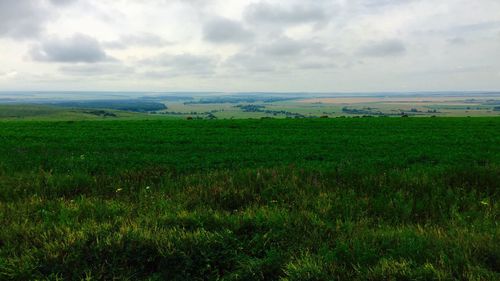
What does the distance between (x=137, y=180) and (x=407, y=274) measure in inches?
262

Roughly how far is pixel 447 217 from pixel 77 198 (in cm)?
709

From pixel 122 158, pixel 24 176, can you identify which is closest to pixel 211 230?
pixel 24 176

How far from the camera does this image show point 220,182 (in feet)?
26.4

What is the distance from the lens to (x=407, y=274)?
3.93 m

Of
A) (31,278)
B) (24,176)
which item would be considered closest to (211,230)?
(31,278)

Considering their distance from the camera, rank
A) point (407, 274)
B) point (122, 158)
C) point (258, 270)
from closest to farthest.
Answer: point (407, 274), point (258, 270), point (122, 158)

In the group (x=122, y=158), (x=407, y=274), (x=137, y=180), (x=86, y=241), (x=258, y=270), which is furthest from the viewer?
(x=122, y=158)

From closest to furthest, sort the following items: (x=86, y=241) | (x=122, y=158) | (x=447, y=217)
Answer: (x=86, y=241)
(x=447, y=217)
(x=122, y=158)

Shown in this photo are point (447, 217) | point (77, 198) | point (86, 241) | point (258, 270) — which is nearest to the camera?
point (258, 270)

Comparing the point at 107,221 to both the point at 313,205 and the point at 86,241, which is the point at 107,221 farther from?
the point at 313,205

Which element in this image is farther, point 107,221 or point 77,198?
point 77,198

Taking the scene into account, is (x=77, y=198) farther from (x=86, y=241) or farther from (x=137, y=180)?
(x=86, y=241)

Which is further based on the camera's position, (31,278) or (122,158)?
(122,158)

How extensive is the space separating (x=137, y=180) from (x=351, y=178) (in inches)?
212
